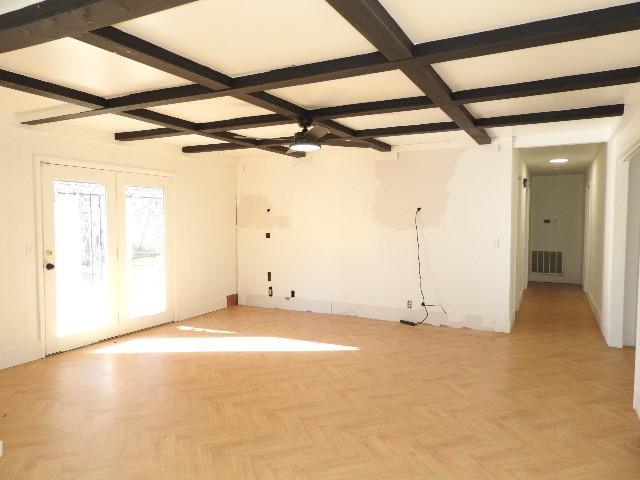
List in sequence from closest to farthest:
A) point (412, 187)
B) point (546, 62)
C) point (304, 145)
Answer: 1. point (546, 62)
2. point (304, 145)
3. point (412, 187)

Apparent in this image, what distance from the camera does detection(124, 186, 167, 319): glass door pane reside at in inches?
217

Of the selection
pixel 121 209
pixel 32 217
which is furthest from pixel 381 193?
pixel 32 217

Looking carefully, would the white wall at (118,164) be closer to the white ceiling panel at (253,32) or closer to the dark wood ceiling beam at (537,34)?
the white ceiling panel at (253,32)

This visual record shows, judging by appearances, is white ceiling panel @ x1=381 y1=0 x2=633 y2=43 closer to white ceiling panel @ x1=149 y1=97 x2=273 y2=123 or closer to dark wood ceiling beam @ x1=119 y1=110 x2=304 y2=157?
white ceiling panel @ x1=149 y1=97 x2=273 y2=123

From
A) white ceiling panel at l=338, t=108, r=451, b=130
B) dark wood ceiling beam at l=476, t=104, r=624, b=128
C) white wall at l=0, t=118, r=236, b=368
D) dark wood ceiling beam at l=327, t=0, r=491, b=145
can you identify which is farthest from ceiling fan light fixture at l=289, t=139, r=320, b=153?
white wall at l=0, t=118, r=236, b=368

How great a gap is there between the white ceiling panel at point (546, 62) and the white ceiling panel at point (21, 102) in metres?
3.12

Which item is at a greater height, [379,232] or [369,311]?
[379,232]

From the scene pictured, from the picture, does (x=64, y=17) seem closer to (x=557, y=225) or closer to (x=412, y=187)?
(x=412, y=187)

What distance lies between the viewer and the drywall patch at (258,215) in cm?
695

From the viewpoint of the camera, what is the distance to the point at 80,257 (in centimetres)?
491

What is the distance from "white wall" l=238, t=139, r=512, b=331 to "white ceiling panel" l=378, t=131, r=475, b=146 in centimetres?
12

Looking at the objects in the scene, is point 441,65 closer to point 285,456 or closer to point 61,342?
point 285,456

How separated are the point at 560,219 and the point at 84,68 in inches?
367

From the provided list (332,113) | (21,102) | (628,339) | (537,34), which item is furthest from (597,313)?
(21,102)
